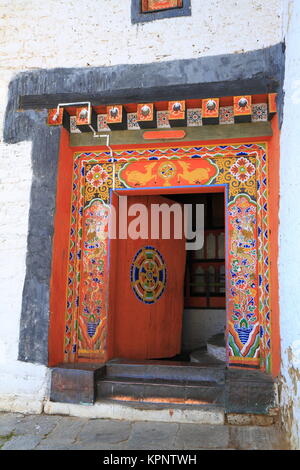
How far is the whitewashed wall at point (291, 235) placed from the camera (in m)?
2.70

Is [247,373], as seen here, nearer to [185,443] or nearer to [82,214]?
[185,443]

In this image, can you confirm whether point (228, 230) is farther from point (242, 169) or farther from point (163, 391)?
point (163, 391)

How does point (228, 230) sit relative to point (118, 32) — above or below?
below

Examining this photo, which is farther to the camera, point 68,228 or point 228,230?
point 68,228

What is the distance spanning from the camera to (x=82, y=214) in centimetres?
399

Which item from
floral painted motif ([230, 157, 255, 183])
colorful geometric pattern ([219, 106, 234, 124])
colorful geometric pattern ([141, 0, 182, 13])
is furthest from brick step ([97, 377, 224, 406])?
colorful geometric pattern ([141, 0, 182, 13])

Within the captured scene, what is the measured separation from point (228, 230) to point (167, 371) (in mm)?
1433

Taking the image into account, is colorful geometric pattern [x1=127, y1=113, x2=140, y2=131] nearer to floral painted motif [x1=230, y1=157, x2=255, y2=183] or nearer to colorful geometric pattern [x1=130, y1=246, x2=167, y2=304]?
floral painted motif [x1=230, y1=157, x2=255, y2=183]

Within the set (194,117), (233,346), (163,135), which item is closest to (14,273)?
(163,135)

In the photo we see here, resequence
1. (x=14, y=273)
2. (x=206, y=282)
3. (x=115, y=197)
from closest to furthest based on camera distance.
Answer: (x=14, y=273) → (x=115, y=197) → (x=206, y=282)

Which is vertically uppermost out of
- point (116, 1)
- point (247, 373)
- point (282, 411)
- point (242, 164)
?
point (116, 1)

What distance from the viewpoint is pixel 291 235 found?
9.53 feet
